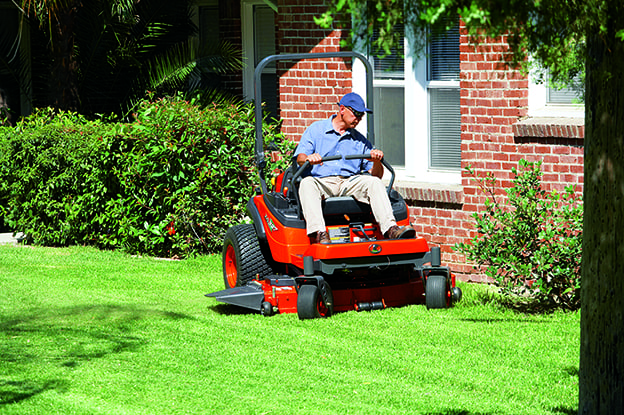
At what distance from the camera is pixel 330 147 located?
7.79 metres

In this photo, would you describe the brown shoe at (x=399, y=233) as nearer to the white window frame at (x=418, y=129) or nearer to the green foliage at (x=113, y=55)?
the white window frame at (x=418, y=129)

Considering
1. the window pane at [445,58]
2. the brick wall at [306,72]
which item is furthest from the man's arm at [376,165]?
the brick wall at [306,72]

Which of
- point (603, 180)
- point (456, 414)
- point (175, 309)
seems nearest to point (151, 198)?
point (175, 309)

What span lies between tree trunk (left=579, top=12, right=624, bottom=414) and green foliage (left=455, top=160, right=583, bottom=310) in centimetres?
316

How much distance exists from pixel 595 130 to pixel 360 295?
13.1 ft

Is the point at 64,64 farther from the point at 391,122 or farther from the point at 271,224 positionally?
the point at 271,224

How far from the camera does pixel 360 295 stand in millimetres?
7535

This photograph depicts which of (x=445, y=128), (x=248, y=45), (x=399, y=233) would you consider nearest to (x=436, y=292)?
(x=399, y=233)

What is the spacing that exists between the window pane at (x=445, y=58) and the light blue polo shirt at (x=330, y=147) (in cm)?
187

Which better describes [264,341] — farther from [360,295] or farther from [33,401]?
[33,401]

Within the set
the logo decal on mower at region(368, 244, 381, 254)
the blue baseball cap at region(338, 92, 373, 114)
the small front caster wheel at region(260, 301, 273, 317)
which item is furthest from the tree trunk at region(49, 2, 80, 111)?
the logo decal on mower at region(368, 244, 381, 254)

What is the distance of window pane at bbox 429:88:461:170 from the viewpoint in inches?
367

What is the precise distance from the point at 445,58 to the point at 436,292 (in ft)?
9.56

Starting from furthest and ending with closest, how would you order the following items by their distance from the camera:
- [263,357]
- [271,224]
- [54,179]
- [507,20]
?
1. [54,179]
2. [271,224]
3. [263,357]
4. [507,20]
